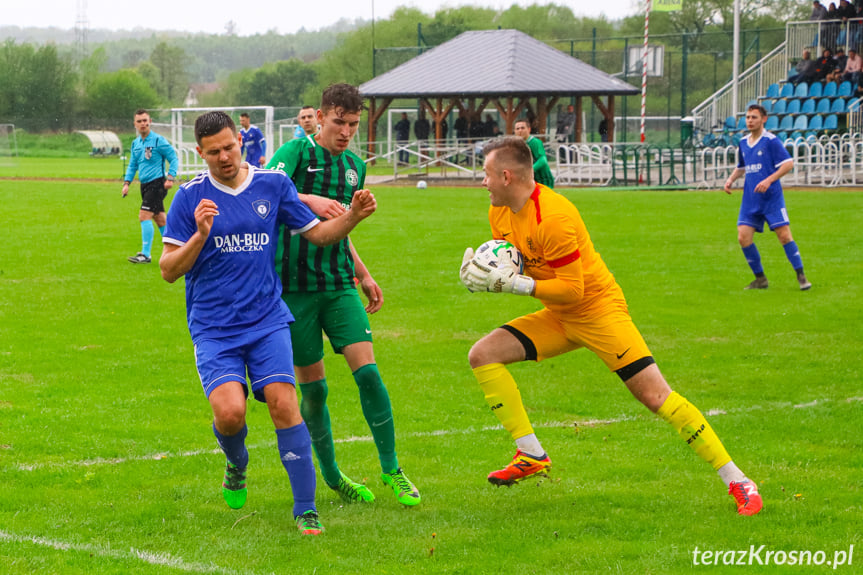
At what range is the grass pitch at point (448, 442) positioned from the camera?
15.7ft

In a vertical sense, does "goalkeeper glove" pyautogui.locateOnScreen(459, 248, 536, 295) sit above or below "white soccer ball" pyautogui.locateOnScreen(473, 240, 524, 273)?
below

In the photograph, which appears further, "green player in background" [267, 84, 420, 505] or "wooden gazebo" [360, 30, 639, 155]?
"wooden gazebo" [360, 30, 639, 155]

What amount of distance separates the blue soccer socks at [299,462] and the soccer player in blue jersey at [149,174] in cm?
1071

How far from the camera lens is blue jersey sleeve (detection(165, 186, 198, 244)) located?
4.84 metres

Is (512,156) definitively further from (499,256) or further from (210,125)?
(210,125)

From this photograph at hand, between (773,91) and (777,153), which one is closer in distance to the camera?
(777,153)

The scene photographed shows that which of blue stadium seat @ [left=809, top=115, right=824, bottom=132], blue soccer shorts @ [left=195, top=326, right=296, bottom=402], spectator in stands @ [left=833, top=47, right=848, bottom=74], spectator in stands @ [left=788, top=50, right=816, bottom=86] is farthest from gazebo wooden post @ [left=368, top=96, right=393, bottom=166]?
blue soccer shorts @ [left=195, top=326, right=296, bottom=402]

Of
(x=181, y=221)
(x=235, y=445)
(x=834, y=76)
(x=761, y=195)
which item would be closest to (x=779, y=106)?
(x=834, y=76)

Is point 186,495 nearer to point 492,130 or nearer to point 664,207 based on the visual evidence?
point 664,207

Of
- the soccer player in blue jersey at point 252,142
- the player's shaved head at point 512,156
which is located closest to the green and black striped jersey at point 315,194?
the player's shaved head at point 512,156

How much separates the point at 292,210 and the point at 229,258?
18.0 inches

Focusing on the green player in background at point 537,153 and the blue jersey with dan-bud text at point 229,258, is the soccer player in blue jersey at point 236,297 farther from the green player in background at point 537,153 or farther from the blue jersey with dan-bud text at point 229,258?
the green player in background at point 537,153

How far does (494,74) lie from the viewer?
3834cm

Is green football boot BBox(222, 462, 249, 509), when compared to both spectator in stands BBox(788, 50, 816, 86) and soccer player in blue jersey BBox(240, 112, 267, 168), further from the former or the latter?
spectator in stands BBox(788, 50, 816, 86)
